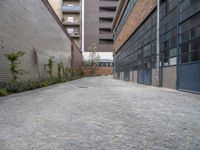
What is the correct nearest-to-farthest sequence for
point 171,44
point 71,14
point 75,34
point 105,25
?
1. point 171,44
2. point 71,14
3. point 75,34
4. point 105,25

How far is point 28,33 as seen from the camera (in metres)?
12.6

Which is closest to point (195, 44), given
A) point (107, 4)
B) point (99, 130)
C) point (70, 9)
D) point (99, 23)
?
point (99, 130)

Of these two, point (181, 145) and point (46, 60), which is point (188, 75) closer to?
point (181, 145)

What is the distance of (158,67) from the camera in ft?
41.4

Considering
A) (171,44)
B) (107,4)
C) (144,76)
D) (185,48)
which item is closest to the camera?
(185,48)

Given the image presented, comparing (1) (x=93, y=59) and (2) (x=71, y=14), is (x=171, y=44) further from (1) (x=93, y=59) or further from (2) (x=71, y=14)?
(1) (x=93, y=59)

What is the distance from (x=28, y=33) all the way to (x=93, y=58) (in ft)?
133

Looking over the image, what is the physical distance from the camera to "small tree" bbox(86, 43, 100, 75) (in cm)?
5278

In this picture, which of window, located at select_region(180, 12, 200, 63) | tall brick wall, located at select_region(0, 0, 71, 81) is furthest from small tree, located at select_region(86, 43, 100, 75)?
window, located at select_region(180, 12, 200, 63)

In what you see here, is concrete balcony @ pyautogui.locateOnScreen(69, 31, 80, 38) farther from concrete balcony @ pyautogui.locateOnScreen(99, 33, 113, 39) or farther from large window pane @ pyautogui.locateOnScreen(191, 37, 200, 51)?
large window pane @ pyautogui.locateOnScreen(191, 37, 200, 51)

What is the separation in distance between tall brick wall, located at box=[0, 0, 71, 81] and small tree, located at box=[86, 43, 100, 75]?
108 ft

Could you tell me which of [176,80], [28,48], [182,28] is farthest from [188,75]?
[28,48]

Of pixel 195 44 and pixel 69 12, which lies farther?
pixel 69 12

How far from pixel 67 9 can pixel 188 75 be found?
39.5 meters
